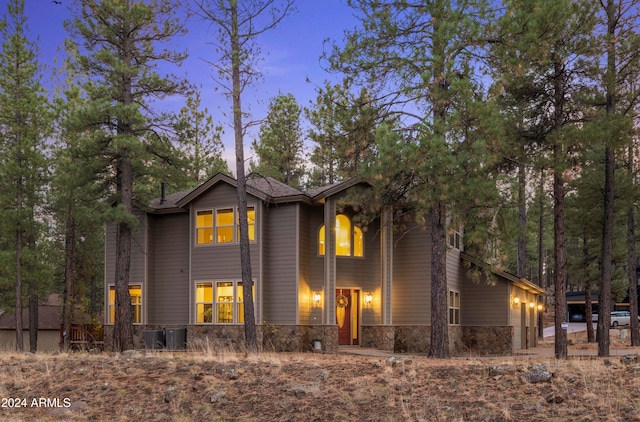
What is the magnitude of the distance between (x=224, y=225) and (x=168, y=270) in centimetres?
341

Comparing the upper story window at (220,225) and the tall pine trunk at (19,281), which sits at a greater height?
the upper story window at (220,225)

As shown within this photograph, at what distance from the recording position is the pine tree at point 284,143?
43000 millimetres

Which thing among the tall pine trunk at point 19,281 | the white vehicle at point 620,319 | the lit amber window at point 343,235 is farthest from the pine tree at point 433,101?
the white vehicle at point 620,319

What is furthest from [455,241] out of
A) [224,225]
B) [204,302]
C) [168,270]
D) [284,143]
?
[284,143]

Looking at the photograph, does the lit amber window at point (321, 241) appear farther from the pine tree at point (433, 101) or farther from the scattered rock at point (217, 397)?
the scattered rock at point (217, 397)

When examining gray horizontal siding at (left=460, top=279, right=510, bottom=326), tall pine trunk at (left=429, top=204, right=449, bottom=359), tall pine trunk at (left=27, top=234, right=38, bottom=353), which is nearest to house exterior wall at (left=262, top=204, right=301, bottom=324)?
tall pine trunk at (left=429, top=204, right=449, bottom=359)

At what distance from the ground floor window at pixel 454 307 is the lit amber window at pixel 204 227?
29.6 ft

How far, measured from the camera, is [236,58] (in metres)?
19.5

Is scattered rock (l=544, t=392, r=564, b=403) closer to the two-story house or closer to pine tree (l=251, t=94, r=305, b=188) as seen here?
the two-story house

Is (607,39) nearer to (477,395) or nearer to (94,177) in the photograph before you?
(477,395)

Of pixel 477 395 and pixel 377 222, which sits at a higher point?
pixel 377 222

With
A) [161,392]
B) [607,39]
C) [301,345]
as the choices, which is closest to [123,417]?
[161,392]

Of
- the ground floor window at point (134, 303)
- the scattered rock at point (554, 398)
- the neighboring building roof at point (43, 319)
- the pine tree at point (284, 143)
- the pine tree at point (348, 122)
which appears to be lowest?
the neighboring building roof at point (43, 319)

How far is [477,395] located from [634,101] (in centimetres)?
1207
